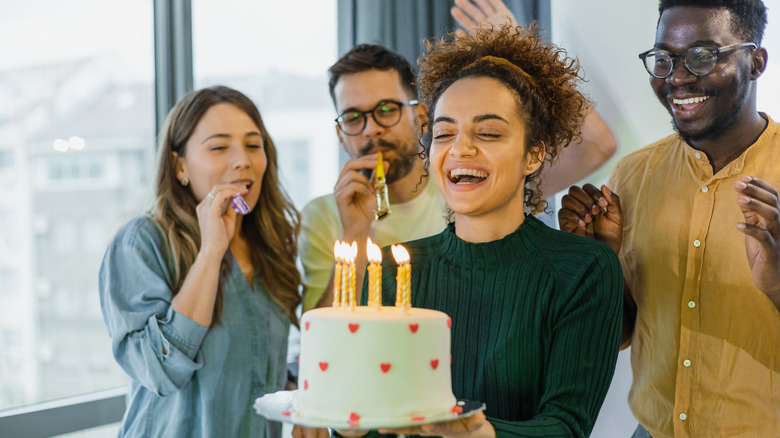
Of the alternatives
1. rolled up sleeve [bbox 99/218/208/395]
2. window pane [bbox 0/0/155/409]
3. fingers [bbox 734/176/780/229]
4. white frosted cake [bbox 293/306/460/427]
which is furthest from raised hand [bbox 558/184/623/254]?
window pane [bbox 0/0/155/409]

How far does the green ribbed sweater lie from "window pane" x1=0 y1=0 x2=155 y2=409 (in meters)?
1.33

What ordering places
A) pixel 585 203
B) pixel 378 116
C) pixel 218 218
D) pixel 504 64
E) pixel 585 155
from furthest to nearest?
1. pixel 378 116
2. pixel 585 155
3. pixel 218 218
4. pixel 585 203
5. pixel 504 64

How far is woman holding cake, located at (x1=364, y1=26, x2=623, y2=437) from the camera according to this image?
4.40 feet

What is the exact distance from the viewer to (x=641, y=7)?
221 cm

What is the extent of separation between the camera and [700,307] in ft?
5.59

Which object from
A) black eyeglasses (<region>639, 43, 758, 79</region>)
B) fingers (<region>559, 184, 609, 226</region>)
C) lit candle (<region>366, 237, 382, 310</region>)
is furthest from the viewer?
fingers (<region>559, 184, 609, 226</region>)

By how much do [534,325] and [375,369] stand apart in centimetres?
40

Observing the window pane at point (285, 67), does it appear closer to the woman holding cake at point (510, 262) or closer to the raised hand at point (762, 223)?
the woman holding cake at point (510, 262)

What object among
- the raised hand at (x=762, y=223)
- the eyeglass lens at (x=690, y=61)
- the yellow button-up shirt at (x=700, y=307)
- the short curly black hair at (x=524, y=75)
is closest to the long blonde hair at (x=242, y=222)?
the short curly black hair at (x=524, y=75)

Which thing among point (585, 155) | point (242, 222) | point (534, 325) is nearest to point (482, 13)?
point (585, 155)

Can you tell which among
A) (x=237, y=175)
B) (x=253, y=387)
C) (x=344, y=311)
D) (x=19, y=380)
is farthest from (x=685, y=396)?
(x=19, y=380)

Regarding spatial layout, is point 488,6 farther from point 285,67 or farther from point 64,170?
point 64,170

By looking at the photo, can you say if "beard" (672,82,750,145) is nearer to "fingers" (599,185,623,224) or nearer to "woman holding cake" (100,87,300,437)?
"fingers" (599,185,623,224)

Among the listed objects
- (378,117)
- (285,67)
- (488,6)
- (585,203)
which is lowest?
(585,203)
